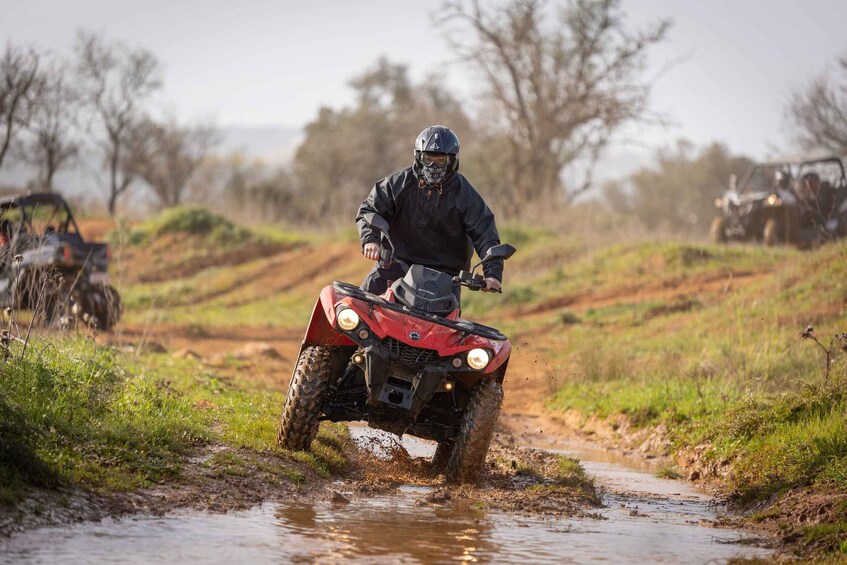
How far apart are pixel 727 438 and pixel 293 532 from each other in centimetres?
470

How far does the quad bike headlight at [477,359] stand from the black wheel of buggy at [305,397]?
3.14 feet

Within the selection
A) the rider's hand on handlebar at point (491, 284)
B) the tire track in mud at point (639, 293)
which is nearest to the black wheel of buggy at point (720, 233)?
the tire track in mud at point (639, 293)

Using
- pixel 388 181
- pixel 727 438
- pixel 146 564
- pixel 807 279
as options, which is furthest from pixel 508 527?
pixel 807 279

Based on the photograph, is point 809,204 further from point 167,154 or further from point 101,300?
point 167,154

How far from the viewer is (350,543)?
19.2 feet

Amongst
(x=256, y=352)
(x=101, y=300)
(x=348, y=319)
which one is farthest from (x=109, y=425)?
(x=101, y=300)

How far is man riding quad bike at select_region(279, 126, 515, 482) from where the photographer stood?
23.8 ft

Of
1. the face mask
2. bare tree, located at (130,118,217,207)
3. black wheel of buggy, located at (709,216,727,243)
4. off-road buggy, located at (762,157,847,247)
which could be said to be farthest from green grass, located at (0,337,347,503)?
bare tree, located at (130,118,217,207)

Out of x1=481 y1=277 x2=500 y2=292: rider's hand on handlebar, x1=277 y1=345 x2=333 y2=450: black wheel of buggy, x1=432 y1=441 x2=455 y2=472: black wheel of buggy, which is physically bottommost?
x1=432 y1=441 x2=455 y2=472: black wheel of buggy

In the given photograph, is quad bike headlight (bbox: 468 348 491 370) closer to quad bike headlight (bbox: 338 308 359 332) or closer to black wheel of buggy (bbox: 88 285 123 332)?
quad bike headlight (bbox: 338 308 359 332)

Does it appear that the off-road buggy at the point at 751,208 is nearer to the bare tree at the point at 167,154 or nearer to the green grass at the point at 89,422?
the green grass at the point at 89,422

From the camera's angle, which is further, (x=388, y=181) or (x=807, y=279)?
(x=807, y=279)

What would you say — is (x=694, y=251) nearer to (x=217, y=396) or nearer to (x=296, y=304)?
(x=296, y=304)

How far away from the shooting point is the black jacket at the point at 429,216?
8188 millimetres
